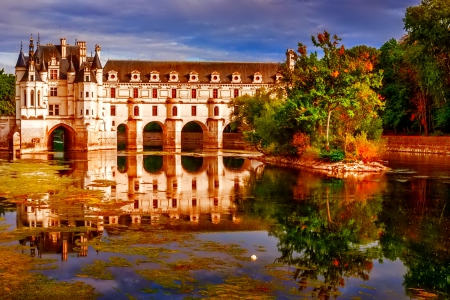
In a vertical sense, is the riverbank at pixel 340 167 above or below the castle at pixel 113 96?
below

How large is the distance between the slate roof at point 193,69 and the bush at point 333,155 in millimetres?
37626

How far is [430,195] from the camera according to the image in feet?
92.1

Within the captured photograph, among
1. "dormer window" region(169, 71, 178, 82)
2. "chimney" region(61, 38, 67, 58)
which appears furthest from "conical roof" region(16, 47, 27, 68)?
"dormer window" region(169, 71, 178, 82)

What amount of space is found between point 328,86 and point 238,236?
90.0 ft

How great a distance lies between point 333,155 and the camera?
139 ft

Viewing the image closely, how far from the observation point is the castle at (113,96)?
214 feet

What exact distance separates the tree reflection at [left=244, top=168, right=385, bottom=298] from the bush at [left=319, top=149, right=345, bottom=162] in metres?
8.03

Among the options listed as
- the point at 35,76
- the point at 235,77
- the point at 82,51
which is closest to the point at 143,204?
the point at 35,76

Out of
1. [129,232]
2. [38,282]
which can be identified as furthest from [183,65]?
[38,282]

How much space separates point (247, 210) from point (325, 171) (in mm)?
18182

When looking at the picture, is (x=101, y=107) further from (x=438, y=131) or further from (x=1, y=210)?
(x=1, y=210)

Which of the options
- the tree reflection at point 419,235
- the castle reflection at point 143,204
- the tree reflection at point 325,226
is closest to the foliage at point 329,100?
the castle reflection at point 143,204

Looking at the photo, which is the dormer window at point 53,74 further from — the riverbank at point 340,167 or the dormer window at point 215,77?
the riverbank at point 340,167

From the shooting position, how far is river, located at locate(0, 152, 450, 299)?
13266 millimetres
